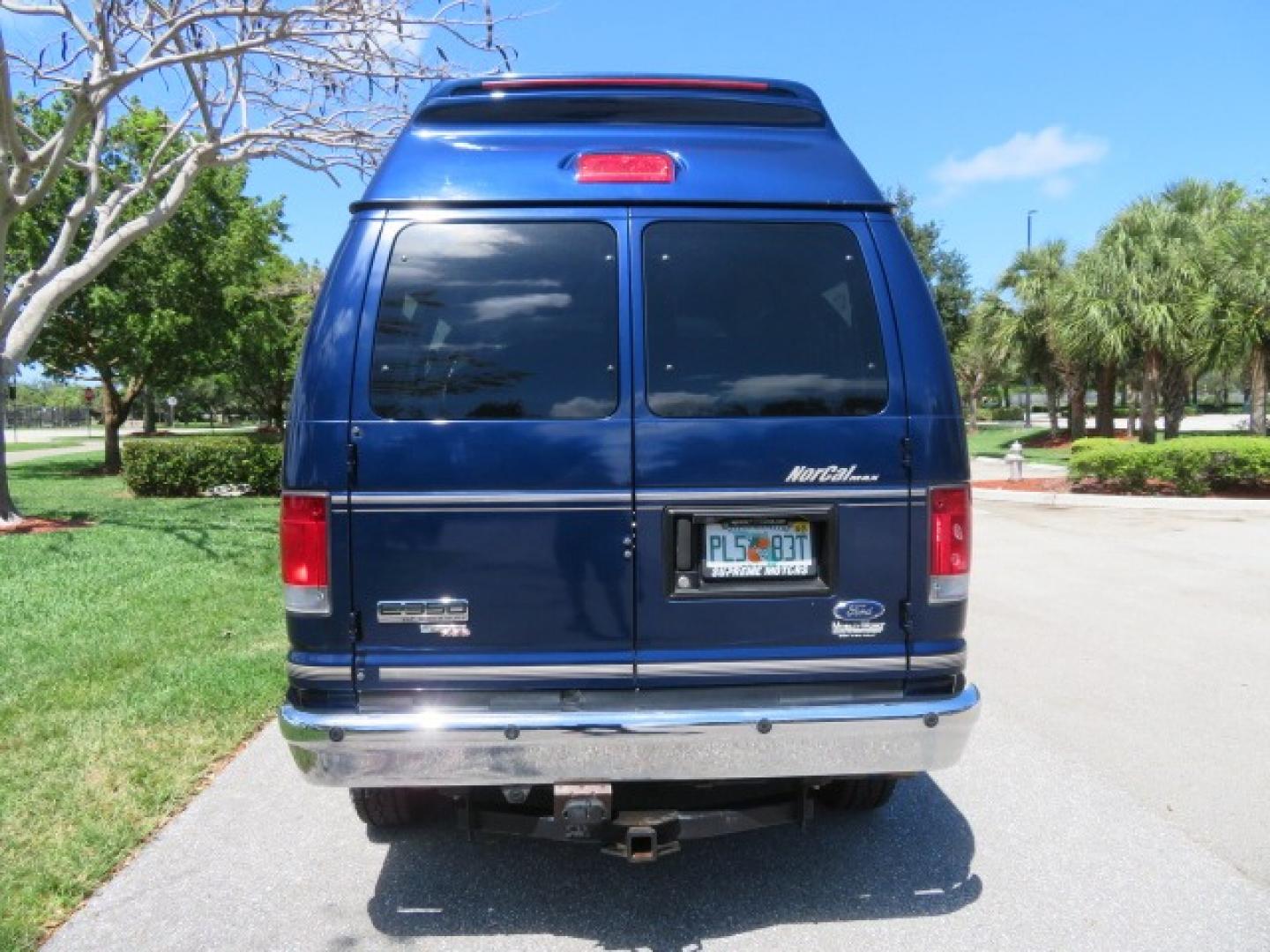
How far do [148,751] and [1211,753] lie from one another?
5.19m

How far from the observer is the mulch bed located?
39.0 ft

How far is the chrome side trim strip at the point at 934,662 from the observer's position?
3.09 m

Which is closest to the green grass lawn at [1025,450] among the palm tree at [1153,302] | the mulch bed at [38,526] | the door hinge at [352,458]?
the palm tree at [1153,302]

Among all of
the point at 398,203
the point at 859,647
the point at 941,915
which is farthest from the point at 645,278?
the point at 941,915

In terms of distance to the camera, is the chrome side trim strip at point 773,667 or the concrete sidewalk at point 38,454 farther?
the concrete sidewalk at point 38,454

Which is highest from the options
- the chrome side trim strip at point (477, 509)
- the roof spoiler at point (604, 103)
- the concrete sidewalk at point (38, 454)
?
the roof spoiler at point (604, 103)

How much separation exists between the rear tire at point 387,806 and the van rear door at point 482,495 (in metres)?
0.92

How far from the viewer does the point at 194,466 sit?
58.0 ft

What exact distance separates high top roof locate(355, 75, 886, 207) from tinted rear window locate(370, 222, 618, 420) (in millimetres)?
147

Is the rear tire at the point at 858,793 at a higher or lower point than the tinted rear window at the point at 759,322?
lower

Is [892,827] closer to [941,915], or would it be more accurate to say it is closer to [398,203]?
[941,915]

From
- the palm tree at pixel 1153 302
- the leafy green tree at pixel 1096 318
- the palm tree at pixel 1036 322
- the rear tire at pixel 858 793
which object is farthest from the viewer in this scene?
the palm tree at pixel 1036 322

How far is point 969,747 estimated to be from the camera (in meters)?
4.95

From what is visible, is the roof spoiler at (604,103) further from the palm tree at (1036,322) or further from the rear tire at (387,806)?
the palm tree at (1036,322)
